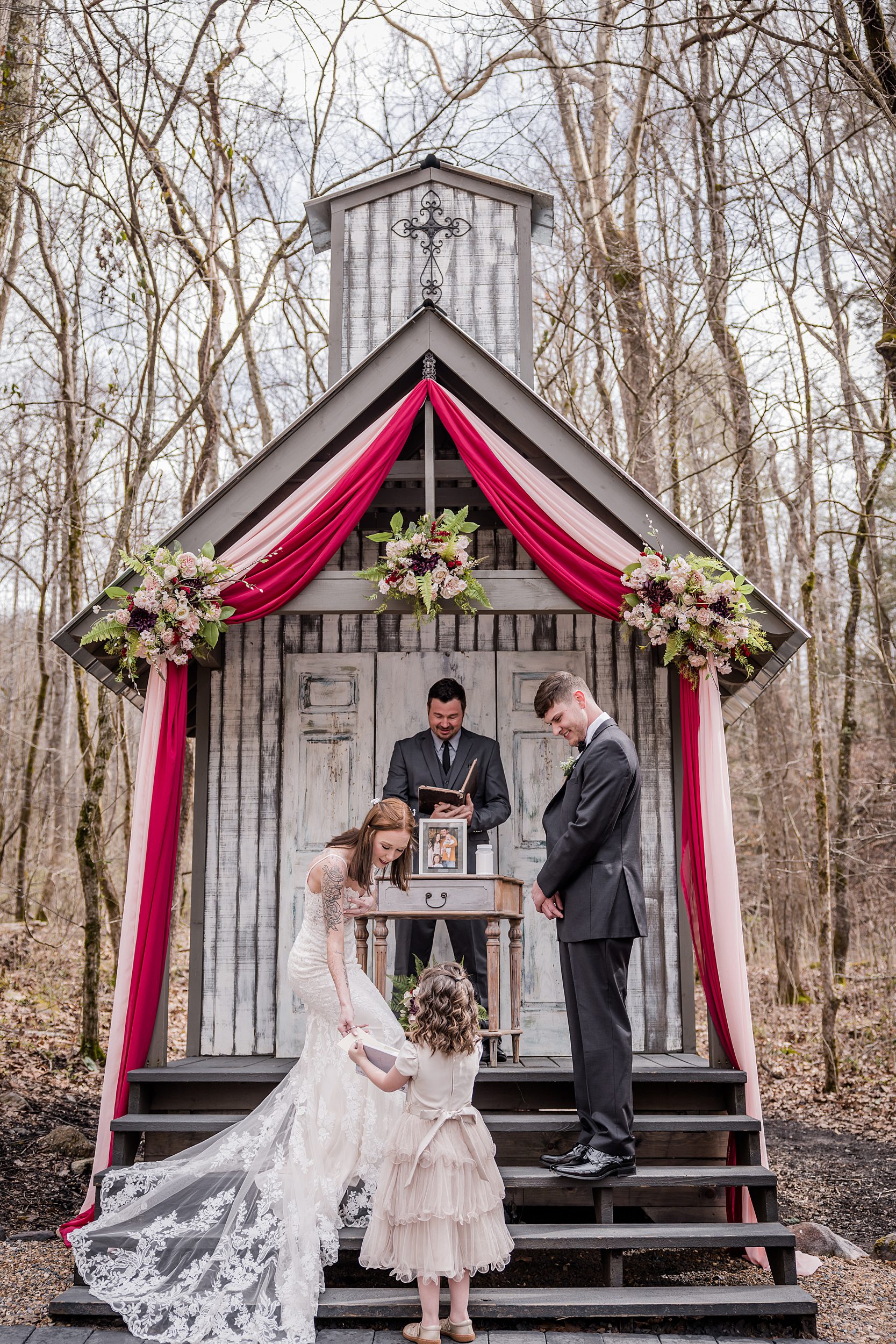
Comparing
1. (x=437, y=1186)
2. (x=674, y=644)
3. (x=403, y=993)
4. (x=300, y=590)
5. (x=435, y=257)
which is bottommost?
(x=437, y=1186)

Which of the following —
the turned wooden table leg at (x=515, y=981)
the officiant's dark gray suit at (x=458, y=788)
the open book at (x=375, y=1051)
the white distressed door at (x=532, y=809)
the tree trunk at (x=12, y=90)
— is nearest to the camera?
the open book at (x=375, y=1051)

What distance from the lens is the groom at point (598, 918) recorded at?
4.95 m

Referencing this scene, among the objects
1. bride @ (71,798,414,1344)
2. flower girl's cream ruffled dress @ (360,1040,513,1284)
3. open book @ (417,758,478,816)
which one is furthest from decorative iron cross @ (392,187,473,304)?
flower girl's cream ruffled dress @ (360,1040,513,1284)

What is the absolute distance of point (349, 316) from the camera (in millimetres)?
9078

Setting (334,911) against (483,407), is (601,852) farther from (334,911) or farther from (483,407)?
(483,407)

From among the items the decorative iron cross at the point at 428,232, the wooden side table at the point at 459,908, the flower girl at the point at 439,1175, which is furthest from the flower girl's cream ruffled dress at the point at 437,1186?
the decorative iron cross at the point at 428,232

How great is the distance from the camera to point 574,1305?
451 cm

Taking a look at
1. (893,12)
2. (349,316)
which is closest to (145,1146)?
(349,316)

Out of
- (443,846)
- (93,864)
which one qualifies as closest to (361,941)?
(443,846)

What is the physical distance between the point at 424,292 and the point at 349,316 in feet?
2.22

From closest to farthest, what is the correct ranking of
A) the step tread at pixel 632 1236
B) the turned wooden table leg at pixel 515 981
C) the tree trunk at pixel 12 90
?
the step tread at pixel 632 1236 → the turned wooden table leg at pixel 515 981 → the tree trunk at pixel 12 90

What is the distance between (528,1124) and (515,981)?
2.39 feet

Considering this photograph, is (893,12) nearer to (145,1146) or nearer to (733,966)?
(733,966)

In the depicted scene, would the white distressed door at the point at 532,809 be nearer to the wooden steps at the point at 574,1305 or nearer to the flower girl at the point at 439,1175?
the wooden steps at the point at 574,1305
